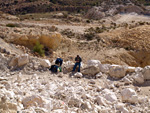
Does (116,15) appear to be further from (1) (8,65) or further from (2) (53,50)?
(1) (8,65)

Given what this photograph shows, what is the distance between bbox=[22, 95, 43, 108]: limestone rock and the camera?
4.42 m

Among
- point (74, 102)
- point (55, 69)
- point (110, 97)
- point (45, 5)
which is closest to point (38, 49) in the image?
point (55, 69)

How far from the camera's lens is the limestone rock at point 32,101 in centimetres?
442

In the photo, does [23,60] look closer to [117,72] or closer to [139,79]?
[117,72]

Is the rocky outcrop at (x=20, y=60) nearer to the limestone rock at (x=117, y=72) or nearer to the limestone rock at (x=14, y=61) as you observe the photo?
the limestone rock at (x=14, y=61)

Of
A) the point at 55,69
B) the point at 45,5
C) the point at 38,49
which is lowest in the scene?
the point at 38,49

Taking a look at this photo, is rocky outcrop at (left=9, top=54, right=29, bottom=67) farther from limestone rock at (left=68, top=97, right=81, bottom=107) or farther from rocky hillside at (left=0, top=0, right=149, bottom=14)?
rocky hillside at (left=0, top=0, right=149, bottom=14)

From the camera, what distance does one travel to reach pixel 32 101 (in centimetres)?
450

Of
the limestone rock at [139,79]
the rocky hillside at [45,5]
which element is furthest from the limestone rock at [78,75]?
the rocky hillside at [45,5]

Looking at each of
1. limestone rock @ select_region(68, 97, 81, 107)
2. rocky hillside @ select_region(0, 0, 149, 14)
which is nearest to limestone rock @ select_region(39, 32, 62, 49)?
limestone rock @ select_region(68, 97, 81, 107)

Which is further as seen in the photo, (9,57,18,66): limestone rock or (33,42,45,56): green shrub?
(33,42,45,56): green shrub

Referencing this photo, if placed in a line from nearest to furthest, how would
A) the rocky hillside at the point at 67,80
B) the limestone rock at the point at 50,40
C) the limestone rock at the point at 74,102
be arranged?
the rocky hillside at the point at 67,80 < the limestone rock at the point at 74,102 < the limestone rock at the point at 50,40

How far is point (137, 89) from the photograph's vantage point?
6160 mm

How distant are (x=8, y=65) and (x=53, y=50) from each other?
7.40 metres
